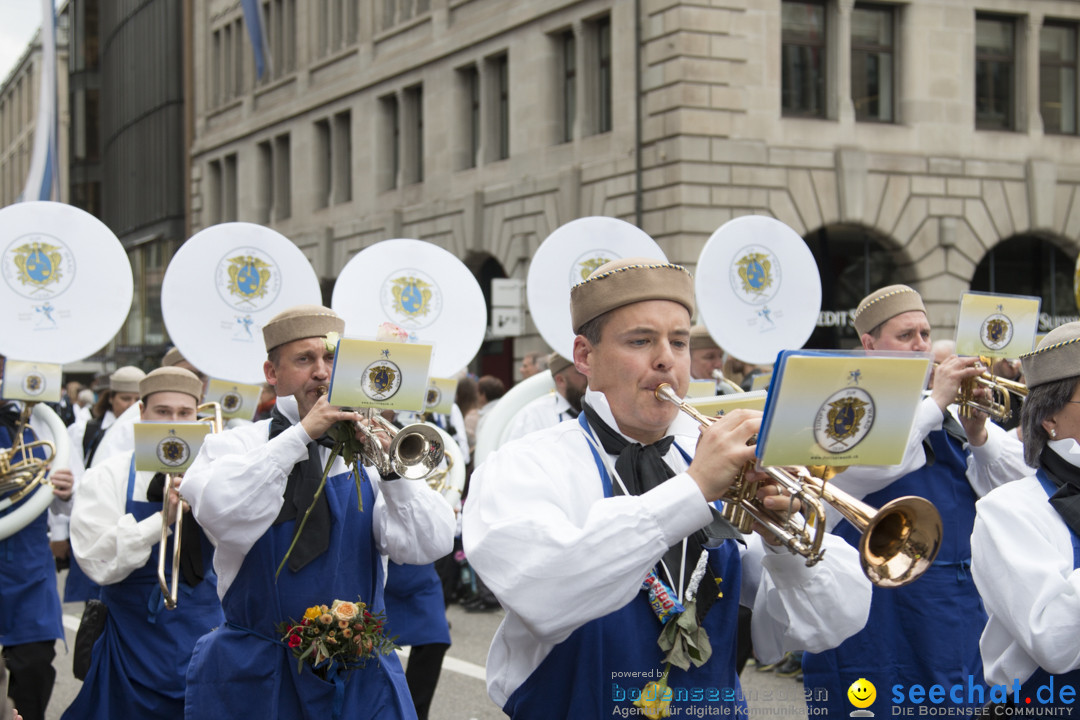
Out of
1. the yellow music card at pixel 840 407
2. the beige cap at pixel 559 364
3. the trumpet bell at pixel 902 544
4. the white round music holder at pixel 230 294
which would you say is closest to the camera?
the yellow music card at pixel 840 407

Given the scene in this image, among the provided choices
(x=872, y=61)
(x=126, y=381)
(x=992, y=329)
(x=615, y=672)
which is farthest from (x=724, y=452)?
(x=872, y=61)

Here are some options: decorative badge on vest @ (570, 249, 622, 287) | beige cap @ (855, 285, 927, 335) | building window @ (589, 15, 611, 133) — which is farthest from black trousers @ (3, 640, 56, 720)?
building window @ (589, 15, 611, 133)

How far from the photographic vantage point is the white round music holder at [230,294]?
5.61m

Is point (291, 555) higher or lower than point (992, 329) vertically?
lower

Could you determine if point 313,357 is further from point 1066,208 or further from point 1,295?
point 1066,208

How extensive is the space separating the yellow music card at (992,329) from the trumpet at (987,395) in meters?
0.10

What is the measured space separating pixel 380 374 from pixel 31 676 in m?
3.55

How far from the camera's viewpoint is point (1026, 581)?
297 cm

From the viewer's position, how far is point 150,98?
42031 mm

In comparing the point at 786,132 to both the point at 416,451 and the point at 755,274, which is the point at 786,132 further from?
the point at 416,451

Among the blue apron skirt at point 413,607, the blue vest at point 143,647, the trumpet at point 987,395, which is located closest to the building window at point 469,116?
the blue apron skirt at point 413,607

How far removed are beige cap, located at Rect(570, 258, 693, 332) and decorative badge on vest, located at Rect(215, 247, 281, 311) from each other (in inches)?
126

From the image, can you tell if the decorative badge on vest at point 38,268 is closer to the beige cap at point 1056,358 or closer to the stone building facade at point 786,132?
the beige cap at point 1056,358

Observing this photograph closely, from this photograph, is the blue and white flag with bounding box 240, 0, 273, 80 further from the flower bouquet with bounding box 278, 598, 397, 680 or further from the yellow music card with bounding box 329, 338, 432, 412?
the flower bouquet with bounding box 278, 598, 397, 680
